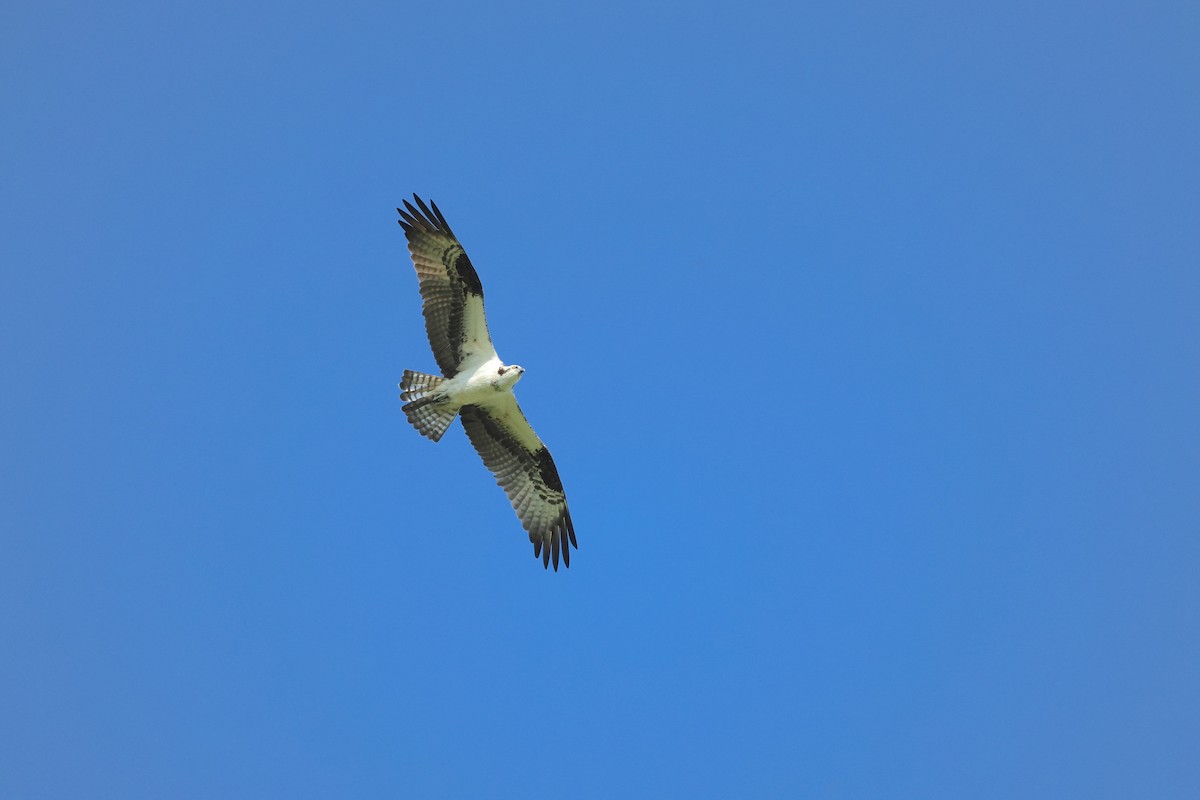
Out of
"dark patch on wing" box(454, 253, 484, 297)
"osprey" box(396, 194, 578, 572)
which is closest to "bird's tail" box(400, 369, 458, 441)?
"osprey" box(396, 194, 578, 572)

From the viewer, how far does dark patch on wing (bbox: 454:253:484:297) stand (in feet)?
55.2

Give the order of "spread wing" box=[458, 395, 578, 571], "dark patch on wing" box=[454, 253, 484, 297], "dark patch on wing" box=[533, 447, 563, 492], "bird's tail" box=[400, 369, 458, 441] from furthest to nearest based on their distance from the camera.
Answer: "dark patch on wing" box=[533, 447, 563, 492]
"spread wing" box=[458, 395, 578, 571]
"bird's tail" box=[400, 369, 458, 441]
"dark patch on wing" box=[454, 253, 484, 297]

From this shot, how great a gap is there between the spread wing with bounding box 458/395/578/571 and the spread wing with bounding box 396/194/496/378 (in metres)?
1.11

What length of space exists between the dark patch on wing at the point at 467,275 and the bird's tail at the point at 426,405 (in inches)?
51.3

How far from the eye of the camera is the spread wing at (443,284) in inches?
664

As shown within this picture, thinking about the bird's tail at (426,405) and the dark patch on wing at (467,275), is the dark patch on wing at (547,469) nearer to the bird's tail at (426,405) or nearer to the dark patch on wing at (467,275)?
the bird's tail at (426,405)

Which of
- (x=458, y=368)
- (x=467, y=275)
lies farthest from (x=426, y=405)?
(x=467, y=275)

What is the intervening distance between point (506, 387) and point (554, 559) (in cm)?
309

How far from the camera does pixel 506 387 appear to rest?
1706 cm

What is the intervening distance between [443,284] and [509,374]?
147 cm

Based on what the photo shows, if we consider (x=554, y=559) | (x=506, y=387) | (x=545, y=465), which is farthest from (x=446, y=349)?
(x=554, y=559)

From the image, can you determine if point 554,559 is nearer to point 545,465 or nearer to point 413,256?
point 545,465

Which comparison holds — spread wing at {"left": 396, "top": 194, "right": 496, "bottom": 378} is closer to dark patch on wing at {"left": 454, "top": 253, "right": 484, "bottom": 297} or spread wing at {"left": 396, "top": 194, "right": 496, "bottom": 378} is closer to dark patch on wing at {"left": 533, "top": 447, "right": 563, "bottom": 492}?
dark patch on wing at {"left": 454, "top": 253, "right": 484, "bottom": 297}

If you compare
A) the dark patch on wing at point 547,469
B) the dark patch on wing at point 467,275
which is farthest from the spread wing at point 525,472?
the dark patch on wing at point 467,275
